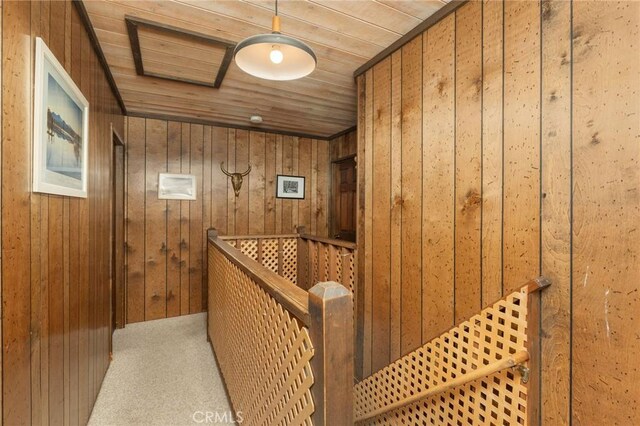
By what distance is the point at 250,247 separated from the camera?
362 centimetres

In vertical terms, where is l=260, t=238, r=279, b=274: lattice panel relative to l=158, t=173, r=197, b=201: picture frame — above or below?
below

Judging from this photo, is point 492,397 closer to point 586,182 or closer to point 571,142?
point 586,182

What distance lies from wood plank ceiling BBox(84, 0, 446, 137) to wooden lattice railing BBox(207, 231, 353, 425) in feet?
4.84

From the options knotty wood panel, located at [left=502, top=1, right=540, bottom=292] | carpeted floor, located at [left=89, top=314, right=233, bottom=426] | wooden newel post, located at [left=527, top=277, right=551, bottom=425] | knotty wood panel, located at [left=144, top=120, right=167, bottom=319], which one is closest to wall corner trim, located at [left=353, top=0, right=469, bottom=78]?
knotty wood panel, located at [left=502, top=1, right=540, bottom=292]

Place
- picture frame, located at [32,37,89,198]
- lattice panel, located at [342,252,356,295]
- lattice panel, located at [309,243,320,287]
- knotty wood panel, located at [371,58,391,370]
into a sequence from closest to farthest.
Answer: 1. picture frame, located at [32,37,89,198]
2. knotty wood panel, located at [371,58,391,370]
3. lattice panel, located at [342,252,356,295]
4. lattice panel, located at [309,243,320,287]

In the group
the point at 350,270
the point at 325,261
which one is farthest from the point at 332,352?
the point at 325,261

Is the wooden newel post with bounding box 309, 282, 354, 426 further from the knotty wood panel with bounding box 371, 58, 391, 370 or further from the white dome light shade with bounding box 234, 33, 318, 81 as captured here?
the knotty wood panel with bounding box 371, 58, 391, 370

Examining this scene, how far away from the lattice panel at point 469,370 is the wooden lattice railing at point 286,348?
2.75 ft

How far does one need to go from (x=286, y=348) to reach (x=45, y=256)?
109 cm

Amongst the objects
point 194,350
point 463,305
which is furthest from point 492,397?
point 194,350

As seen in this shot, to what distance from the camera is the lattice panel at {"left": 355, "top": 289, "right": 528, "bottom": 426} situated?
1277mm

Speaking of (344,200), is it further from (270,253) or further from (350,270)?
(350,270)

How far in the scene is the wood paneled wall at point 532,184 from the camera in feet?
3.52

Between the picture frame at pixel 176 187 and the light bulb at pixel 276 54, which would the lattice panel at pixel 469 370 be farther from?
the picture frame at pixel 176 187
